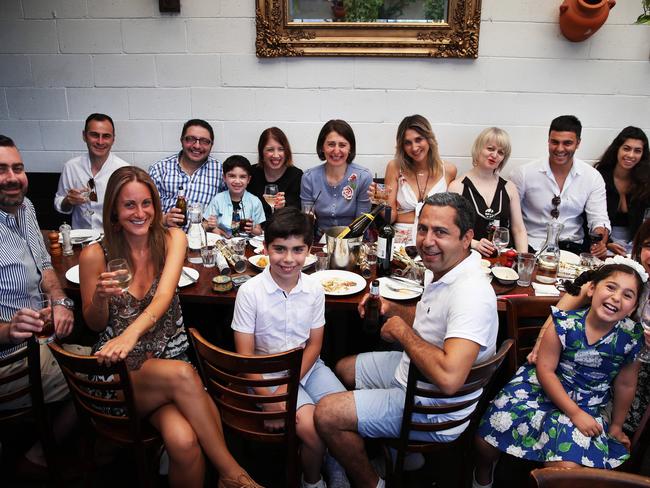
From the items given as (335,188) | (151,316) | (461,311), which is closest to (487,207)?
(335,188)

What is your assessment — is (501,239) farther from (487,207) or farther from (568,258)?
(487,207)

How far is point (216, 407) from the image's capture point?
1895mm

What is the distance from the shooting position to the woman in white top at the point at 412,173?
11.1ft

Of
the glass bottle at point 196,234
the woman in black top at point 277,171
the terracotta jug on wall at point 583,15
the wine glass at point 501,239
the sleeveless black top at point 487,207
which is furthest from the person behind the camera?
the woman in black top at point 277,171

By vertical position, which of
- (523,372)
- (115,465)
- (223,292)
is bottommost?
(115,465)

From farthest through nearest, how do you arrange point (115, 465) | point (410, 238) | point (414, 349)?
point (410, 238), point (115, 465), point (414, 349)

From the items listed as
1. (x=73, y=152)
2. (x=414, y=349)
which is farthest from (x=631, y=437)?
(x=73, y=152)

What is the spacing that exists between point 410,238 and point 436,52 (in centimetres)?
157

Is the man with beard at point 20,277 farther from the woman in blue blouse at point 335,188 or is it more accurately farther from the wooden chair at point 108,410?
the woman in blue blouse at point 335,188

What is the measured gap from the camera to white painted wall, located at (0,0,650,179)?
142 inches

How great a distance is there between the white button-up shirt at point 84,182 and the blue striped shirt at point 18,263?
4.59 ft

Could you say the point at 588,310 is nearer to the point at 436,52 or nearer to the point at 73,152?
the point at 436,52

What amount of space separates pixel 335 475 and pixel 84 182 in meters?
2.88

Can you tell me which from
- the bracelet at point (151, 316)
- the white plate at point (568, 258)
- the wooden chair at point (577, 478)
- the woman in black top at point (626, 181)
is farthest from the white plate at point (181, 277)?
the woman in black top at point (626, 181)
